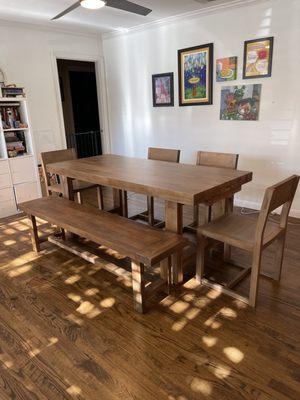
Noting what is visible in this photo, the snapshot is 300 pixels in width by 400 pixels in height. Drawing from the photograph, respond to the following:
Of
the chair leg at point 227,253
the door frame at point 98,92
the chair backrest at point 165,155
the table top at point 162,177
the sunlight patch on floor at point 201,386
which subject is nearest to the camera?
the sunlight patch on floor at point 201,386

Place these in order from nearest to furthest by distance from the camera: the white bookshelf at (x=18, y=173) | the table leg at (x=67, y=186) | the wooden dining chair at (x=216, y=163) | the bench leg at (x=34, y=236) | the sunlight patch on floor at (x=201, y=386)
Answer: the sunlight patch on floor at (x=201, y=386) < the wooden dining chair at (x=216, y=163) < the bench leg at (x=34, y=236) < the table leg at (x=67, y=186) < the white bookshelf at (x=18, y=173)

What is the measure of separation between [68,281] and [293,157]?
8.92 feet

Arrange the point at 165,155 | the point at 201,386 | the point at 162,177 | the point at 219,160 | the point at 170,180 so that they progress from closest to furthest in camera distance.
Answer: the point at 201,386 → the point at 170,180 → the point at 162,177 → the point at 219,160 → the point at 165,155

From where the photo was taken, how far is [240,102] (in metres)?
3.65

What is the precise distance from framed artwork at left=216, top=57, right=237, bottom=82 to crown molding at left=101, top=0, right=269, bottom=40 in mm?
557

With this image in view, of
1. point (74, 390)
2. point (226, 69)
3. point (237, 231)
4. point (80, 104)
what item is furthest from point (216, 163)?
point (80, 104)

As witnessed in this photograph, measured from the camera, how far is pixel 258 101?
351 cm

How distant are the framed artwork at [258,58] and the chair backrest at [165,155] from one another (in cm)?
131

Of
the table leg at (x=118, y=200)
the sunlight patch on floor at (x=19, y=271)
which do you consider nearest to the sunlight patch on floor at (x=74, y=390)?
the sunlight patch on floor at (x=19, y=271)

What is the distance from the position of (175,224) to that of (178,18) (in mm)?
3144

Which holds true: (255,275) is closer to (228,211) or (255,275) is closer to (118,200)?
(228,211)

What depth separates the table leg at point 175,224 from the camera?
82.6 inches

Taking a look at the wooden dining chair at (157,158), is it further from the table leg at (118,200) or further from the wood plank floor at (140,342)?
the wood plank floor at (140,342)

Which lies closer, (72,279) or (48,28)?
(72,279)
